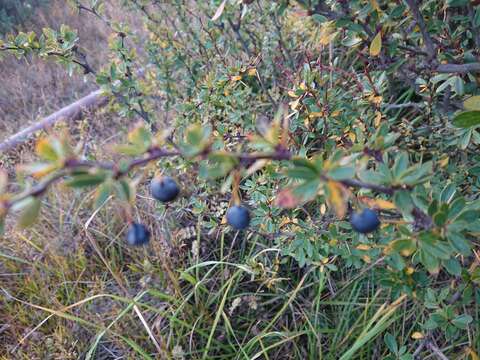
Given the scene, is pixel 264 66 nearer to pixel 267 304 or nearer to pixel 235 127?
pixel 235 127

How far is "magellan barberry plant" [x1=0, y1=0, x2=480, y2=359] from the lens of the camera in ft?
1.86

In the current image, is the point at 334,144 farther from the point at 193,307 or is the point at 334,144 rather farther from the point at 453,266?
the point at 193,307

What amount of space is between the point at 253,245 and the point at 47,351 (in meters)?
0.83

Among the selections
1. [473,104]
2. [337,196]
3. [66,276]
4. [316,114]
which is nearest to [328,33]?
[316,114]

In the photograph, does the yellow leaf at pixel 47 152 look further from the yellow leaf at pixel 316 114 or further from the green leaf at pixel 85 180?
the yellow leaf at pixel 316 114

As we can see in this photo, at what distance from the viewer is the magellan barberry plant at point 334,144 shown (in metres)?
0.57

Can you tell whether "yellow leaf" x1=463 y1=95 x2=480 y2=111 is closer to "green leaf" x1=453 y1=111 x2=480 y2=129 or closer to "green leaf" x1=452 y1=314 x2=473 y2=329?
"green leaf" x1=453 y1=111 x2=480 y2=129

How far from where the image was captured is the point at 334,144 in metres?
1.28

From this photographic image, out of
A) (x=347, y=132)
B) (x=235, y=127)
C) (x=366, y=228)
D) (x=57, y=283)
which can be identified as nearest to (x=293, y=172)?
(x=366, y=228)

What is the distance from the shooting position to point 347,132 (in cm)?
130

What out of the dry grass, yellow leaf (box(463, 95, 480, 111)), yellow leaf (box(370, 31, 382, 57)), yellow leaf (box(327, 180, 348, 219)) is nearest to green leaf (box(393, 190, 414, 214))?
yellow leaf (box(327, 180, 348, 219))

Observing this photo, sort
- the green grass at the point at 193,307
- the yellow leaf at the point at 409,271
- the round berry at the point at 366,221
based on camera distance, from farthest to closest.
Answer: the green grass at the point at 193,307
the yellow leaf at the point at 409,271
the round berry at the point at 366,221

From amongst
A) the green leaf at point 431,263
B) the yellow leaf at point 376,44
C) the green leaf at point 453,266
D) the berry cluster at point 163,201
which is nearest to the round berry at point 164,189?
the berry cluster at point 163,201

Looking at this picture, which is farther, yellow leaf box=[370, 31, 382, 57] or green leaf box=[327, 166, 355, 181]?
yellow leaf box=[370, 31, 382, 57]
